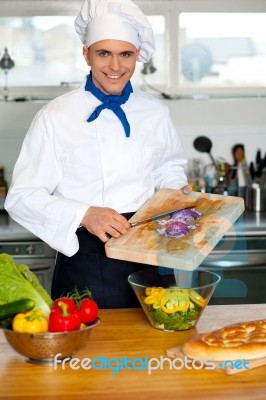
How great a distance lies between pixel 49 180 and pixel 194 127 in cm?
174

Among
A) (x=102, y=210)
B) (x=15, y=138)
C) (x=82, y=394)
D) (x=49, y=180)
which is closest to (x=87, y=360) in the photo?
(x=82, y=394)

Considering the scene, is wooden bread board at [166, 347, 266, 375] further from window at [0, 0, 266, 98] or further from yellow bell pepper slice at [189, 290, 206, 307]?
window at [0, 0, 266, 98]

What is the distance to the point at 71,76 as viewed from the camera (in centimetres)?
403

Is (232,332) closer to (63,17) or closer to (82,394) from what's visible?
(82,394)

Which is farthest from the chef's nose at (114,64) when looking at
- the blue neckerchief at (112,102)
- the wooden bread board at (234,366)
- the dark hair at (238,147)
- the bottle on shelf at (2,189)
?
the dark hair at (238,147)

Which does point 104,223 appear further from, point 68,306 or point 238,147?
point 238,147

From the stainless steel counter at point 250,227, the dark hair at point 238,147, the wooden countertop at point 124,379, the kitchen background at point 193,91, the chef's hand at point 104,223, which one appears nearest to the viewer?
the wooden countertop at point 124,379

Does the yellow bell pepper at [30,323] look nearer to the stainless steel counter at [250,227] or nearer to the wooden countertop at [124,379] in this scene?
the wooden countertop at [124,379]

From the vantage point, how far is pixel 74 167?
2615 millimetres

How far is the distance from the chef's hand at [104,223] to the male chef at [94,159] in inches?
0.4

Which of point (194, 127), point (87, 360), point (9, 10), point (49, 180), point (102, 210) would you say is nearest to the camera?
point (87, 360)

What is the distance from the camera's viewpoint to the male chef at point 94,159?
8.29ft

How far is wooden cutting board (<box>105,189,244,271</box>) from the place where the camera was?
7.14 ft

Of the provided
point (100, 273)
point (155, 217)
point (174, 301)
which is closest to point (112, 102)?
point (155, 217)
